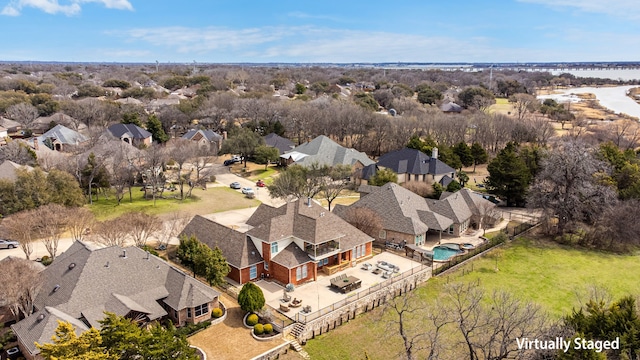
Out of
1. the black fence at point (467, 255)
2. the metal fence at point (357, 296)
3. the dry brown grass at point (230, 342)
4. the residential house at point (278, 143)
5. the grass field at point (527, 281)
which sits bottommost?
the grass field at point (527, 281)

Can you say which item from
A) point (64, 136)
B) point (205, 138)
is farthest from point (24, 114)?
point (205, 138)

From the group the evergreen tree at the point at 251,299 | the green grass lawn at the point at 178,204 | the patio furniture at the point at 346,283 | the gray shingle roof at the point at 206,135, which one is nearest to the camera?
the evergreen tree at the point at 251,299

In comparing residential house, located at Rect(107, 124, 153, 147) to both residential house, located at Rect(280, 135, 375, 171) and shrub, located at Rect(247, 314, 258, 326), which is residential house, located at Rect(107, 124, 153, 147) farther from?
shrub, located at Rect(247, 314, 258, 326)

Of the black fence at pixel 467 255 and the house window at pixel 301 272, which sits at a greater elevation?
the house window at pixel 301 272

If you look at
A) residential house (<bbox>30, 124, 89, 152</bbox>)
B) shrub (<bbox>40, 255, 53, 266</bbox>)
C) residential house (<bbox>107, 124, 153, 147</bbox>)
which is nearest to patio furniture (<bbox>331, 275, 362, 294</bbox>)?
shrub (<bbox>40, 255, 53, 266</bbox>)

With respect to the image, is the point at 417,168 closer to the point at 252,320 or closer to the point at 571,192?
the point at 571,192

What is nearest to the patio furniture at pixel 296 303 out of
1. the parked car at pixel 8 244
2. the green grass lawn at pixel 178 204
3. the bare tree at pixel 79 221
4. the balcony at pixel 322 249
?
the balcony at pixel 322 249

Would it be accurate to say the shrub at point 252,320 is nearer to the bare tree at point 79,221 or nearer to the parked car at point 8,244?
the bare tree at point 79,221
